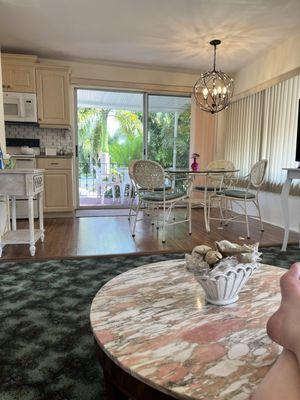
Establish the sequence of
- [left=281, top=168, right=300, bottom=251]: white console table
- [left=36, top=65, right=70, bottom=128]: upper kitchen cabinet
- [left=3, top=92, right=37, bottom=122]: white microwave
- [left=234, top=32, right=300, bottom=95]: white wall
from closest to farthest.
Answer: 1. [left=281, top=168, right=300, bottom=251]: white console table
2. [left=234, top=32, right=300, bottom=95]: white wall
3. [left=3, top=92, right=37, bottom=122]: white microwave
4. [left=36, top=65, right=70, bottom=128]: upper kitchen cabinet

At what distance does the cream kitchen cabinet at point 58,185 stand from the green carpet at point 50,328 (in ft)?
6.83

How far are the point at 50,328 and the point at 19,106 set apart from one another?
3720mm

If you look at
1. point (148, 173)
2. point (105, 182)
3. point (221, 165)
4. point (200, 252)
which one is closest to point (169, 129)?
point (221, 165)

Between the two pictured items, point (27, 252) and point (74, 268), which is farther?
point (27, 252)

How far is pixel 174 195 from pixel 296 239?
1479 millimetres

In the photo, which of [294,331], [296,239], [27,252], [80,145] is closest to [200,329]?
[294,331]

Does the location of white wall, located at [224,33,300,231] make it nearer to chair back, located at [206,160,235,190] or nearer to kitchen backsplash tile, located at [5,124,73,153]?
chair back, located at [206,160,235,190]

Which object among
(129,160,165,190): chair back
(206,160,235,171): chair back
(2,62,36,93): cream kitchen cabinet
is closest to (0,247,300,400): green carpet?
(129,160,165,190): chair back

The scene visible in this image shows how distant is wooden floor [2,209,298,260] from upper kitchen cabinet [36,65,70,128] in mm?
1568

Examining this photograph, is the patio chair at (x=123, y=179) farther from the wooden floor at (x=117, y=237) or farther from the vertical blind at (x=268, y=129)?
the vertical blind at (x=268, y=129)

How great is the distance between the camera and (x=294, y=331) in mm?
630

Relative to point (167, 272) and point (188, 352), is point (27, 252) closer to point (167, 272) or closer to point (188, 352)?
Answer: point (167, 272)

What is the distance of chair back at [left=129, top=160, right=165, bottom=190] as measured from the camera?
3.14m

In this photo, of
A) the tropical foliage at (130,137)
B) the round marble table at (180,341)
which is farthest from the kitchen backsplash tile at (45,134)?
the round marble table at (180,341)
